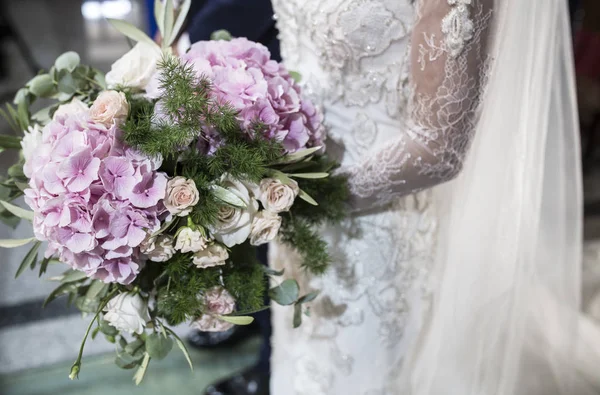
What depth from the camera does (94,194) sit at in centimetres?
67

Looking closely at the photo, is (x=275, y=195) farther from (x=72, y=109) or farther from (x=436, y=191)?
(x=436, y=191)

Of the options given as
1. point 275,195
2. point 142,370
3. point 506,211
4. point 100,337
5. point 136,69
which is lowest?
point 100,337

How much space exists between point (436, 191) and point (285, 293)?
411mm

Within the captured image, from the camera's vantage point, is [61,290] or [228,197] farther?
[61,290]

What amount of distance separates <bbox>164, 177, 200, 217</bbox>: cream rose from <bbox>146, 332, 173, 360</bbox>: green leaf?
0.21 meters

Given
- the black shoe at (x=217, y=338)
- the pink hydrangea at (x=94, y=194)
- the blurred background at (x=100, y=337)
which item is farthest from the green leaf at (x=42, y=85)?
the black shoe at (x=217, y=338)

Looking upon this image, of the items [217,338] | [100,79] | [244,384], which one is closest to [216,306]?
[100,79]

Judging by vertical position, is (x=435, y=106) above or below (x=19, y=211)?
above

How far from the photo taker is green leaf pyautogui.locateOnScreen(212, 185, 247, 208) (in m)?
0.71

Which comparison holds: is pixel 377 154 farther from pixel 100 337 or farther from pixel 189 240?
pixel 100 337

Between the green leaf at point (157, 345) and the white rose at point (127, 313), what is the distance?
0.08ft

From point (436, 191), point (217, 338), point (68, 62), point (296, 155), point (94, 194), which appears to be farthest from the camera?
point (217, 338)

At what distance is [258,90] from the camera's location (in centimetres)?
75

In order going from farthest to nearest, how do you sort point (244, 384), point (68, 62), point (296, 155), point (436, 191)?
1. point (244, 384)
2. point (436, 191)
3. point (68, 62)
4. point (296, 155)
